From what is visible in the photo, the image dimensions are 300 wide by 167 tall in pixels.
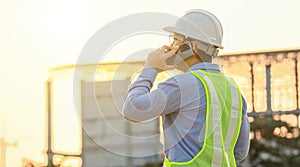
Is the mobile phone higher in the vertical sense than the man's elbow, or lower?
higher

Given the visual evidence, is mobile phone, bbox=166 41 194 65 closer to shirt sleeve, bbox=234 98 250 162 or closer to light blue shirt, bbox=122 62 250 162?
light blue shirt, bbox=122 62 250 162

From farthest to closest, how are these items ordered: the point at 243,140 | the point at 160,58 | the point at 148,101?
the point at 243,140
the point at 160,58
the point at 148,101

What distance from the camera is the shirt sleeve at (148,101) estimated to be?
330 centimetres

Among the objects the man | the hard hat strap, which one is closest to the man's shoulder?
the man

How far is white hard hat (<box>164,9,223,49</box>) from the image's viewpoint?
136 inches

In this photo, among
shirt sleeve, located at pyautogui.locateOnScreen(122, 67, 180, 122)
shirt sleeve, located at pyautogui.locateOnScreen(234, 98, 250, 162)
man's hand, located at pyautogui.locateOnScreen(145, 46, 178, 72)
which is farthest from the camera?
shirt sleeve, located at pyautogui.locateOnScreen(234, 98, 250, 162)

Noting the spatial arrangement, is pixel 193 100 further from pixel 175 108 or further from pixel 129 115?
pixel 129 115

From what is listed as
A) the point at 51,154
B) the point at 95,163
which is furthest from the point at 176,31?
the point at 51,154

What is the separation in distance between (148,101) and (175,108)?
0.11 m

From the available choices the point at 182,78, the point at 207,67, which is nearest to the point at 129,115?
the point at 182,78

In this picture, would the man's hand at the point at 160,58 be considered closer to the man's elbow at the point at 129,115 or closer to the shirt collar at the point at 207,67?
the shirt collar at the point at 207,67

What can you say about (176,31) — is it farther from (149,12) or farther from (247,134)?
(247,134)

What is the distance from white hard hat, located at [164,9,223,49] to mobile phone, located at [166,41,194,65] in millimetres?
39

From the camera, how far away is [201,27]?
11.5 ft
